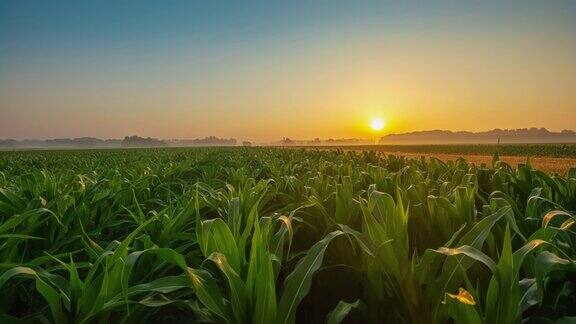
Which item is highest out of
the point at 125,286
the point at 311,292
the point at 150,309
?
the point at 125,286

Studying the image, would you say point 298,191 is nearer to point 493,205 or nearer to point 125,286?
point 493,205

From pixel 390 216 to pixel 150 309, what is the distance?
101 cm

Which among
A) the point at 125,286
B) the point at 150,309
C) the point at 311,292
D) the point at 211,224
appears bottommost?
the point at 311,292

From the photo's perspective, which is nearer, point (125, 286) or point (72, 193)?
point (125, 286)

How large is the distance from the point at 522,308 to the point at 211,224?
1.02 m

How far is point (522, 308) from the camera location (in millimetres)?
1113

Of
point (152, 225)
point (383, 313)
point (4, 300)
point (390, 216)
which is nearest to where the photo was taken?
point (383, 313)

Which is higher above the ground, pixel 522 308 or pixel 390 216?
pixel 390 216

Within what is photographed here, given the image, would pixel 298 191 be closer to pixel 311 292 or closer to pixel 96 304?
pixel 311 292

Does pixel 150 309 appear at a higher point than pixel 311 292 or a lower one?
higher

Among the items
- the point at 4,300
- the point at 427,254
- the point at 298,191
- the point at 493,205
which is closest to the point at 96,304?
the point at 4,300

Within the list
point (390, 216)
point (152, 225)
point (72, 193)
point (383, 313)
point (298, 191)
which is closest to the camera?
point (383, 313)

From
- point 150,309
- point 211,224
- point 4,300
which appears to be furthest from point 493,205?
point 4,300

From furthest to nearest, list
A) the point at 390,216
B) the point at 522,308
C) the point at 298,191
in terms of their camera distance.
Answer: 1. the point at 298,191
2. the point at 390,216
3. the point at 522,308
